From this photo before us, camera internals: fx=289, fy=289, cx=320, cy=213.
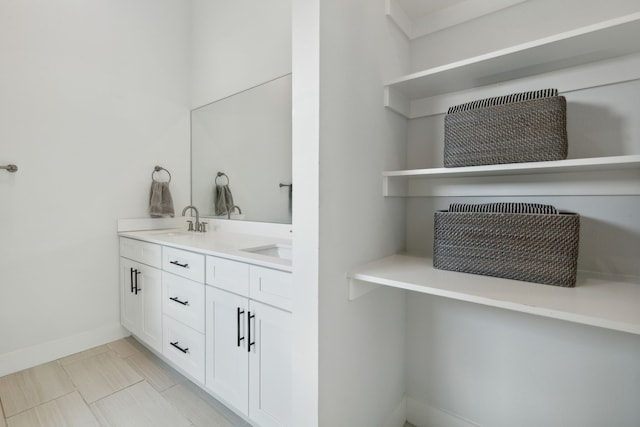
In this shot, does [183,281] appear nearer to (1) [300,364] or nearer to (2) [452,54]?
(1) [300,364]

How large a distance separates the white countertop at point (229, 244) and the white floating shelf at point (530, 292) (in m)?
0.40

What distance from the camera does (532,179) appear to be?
120cm

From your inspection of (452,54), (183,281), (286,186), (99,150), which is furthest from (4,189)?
(452,54)

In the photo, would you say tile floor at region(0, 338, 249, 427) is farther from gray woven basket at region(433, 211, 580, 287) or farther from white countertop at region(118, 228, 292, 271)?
gray woven basket at region(433, 211, 580, 287)

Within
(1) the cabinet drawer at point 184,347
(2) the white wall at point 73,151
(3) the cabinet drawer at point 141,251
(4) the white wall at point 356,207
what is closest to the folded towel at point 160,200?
(2) the white wall at point 73,151

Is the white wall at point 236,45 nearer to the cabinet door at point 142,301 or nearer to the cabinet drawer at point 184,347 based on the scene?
the cabinet door at point 142,301

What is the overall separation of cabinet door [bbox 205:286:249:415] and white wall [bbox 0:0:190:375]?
1292 millimetres

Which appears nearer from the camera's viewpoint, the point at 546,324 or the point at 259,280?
the point at 546,324

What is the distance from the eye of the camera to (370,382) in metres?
1.24

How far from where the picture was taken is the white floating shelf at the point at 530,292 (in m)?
0.73

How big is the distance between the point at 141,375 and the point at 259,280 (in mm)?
1234

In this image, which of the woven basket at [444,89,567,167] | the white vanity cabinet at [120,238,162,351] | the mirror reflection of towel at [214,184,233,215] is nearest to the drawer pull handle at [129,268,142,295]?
the white vanity cabinet at [120,238,162,351]

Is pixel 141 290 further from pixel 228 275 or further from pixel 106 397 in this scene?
pixel 228 275

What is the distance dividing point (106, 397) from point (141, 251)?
883 mm
